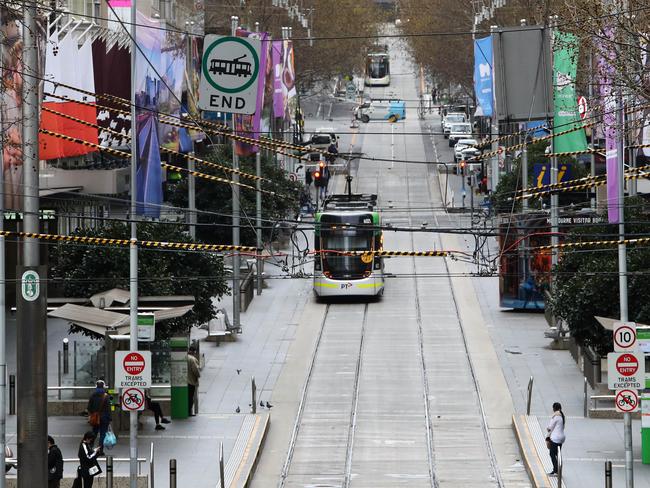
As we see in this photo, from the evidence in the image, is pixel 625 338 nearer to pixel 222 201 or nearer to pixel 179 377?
pixel 179 377

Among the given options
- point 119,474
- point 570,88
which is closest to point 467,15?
point 570,88

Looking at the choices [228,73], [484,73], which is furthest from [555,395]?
[484,73]

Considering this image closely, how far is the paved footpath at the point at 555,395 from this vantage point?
28.1 meters

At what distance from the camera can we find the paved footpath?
2806 cm

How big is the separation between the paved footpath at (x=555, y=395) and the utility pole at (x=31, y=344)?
8.61 meters

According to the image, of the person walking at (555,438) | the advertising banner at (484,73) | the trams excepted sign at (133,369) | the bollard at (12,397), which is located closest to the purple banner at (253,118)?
the advertising banner at (484,73)

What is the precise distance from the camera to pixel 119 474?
2698cm

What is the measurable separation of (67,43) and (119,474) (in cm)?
1939

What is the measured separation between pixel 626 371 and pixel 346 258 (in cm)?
2382

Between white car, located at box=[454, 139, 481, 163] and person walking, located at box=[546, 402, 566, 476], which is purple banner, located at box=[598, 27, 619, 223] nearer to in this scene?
person walking, located at box=[546, 402, 566, 476]

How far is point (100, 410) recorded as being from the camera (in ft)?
96.1

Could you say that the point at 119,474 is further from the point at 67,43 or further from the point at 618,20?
the point at 67,43

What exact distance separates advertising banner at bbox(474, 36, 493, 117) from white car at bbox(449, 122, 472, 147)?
38.2 meters

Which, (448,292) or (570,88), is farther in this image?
(448,292)
